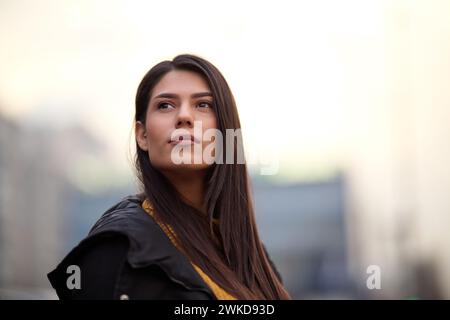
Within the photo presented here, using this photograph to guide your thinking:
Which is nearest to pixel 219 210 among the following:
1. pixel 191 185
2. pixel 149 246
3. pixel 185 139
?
pixel 191 185

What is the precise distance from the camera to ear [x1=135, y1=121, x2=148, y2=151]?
1.92 metres

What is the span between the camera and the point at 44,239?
407 inches

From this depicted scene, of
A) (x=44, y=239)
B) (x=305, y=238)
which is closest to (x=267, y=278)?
(x=44, y=239)

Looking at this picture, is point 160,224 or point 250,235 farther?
point 250,235

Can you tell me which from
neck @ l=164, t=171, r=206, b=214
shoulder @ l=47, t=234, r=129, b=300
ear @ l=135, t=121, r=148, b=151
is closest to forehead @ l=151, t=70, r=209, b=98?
ear @ l=135, t=121, r=148, b=151

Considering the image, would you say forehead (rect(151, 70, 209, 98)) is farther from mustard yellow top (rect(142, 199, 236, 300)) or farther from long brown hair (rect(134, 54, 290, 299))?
mustard yellow top (rect(142, 199, 236, 300))

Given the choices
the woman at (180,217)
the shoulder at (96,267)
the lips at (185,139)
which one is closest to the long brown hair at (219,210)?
the woman at (180,217)

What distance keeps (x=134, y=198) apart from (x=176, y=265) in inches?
14.3

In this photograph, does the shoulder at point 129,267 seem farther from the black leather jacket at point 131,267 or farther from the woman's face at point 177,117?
the woman's face at point 177,117

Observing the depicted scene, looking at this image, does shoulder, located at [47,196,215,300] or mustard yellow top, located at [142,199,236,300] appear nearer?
shoulder, located at [47,196,215,300]

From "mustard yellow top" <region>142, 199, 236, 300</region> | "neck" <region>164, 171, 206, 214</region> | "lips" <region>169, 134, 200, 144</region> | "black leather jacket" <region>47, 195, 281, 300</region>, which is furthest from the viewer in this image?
"neck" <region>164, 171, 206, 214</region>

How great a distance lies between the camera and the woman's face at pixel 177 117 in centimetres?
178

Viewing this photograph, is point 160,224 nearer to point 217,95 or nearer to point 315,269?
point 217,95

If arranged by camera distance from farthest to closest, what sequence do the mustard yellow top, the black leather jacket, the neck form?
the neck
the mustard yellow top
the black leather jacket
